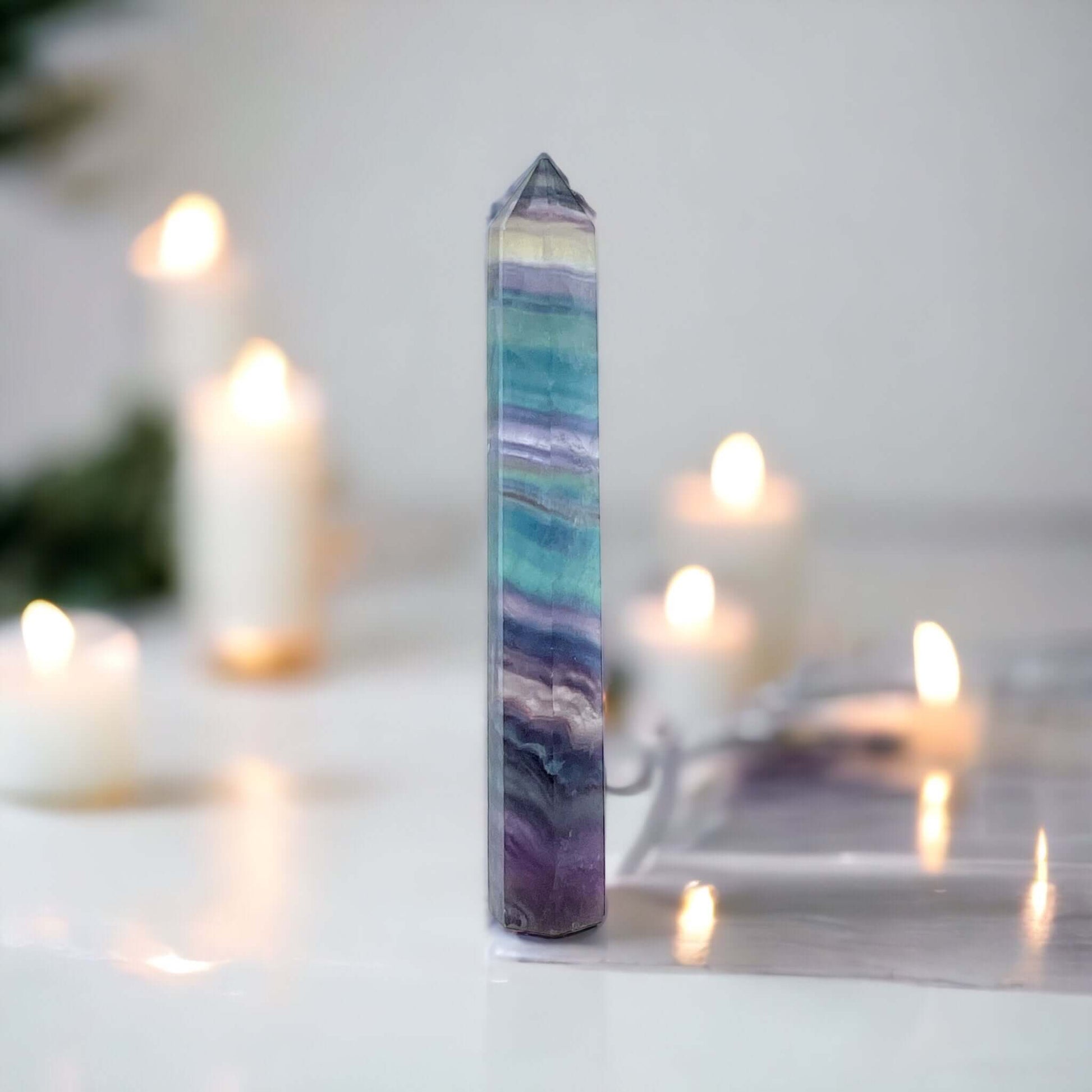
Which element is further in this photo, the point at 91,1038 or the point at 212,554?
the point at 212,554

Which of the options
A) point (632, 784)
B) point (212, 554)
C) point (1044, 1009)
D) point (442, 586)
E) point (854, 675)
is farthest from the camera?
point (442, 586)

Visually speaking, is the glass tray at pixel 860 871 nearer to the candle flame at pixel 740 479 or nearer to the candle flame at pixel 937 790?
the candle flame at pixel 937 790

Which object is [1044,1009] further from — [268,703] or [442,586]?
[442,586]

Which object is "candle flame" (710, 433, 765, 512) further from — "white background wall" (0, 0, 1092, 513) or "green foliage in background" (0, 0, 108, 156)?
"green foliage in background" (0, 0, 108, 156)

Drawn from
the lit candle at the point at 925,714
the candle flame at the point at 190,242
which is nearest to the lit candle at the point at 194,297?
the candle flame at the point at 190,242

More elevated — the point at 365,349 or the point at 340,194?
the point at 340,194

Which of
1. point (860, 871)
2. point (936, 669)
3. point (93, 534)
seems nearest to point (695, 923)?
point (860, 871)

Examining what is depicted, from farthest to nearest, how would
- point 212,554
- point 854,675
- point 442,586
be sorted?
point 442,586 → point 212,554 → point 854,675

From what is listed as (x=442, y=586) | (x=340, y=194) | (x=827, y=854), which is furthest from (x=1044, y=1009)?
(x=340, y=194)

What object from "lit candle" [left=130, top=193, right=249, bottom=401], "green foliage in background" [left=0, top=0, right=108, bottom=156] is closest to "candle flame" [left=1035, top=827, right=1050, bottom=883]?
"lit candle" [left=130, top=193, right=249, bottom=401]
